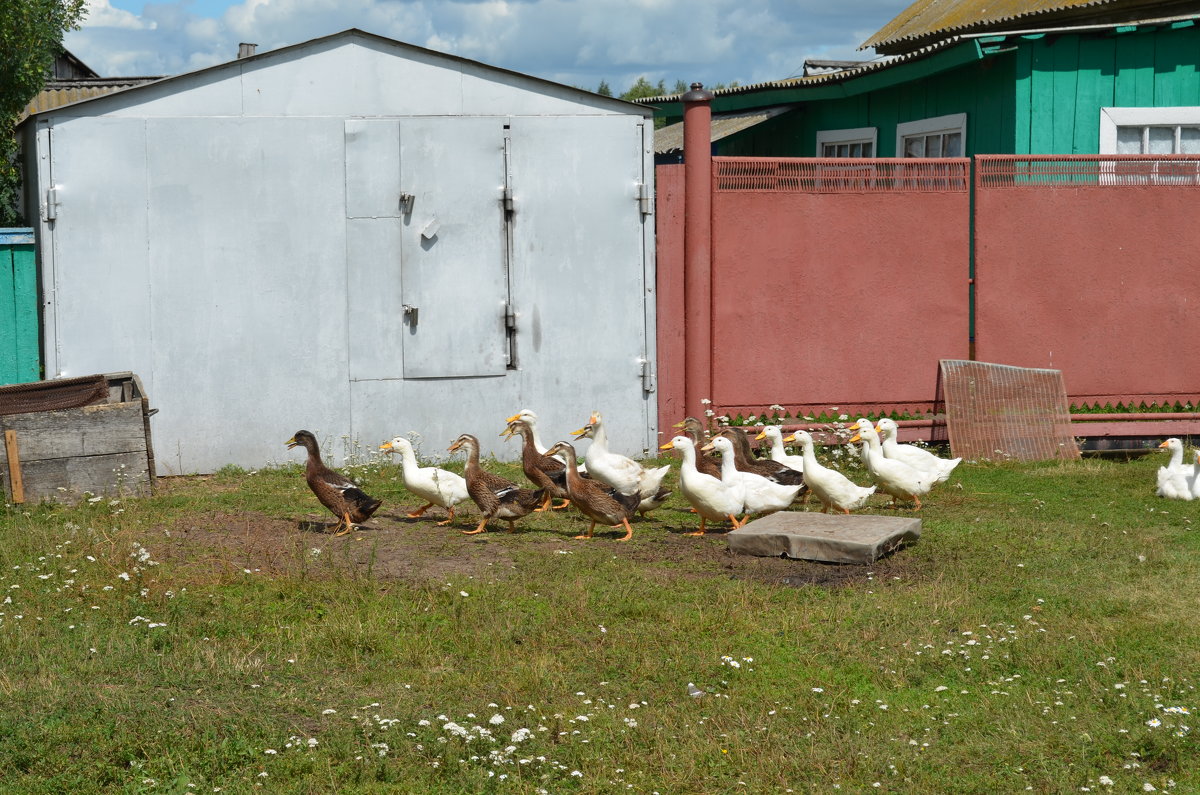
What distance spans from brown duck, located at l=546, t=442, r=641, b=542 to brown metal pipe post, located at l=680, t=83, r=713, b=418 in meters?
2.95

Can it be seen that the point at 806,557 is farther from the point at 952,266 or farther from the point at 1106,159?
the point at 1106,159

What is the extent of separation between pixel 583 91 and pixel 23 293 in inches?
214

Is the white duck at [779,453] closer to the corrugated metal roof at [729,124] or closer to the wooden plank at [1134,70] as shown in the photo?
the wooden plank at [1134,70]

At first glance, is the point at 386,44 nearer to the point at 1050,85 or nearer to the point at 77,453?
the point at 77,453

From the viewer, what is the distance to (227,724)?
17.7 feet

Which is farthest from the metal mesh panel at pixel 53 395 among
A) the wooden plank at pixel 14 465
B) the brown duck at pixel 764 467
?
the brown duck at pixel 764 467

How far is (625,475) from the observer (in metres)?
10.2

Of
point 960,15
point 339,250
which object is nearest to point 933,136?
point 960,15

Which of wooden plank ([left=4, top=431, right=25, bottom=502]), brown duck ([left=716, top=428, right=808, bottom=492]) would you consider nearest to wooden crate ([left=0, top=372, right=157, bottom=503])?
wooden plank ([left=4, top=431, right=25, bottom=502])

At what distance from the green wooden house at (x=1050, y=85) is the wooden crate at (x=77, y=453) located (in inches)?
354

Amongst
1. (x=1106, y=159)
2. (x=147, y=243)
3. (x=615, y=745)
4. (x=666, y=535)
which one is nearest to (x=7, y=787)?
(x=615, y=745)

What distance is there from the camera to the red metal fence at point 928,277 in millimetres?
12477

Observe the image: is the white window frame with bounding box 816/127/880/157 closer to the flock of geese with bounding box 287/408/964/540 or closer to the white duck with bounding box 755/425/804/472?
the flock of geese with bounding box 287/408/964/540

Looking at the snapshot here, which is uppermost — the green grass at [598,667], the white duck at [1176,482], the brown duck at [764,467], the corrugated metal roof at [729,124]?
the corrugated metal roof at [729,124]
